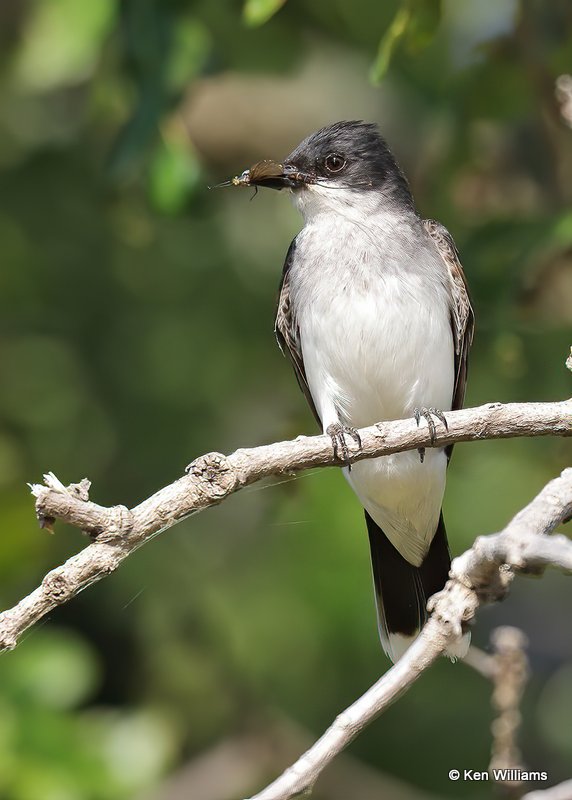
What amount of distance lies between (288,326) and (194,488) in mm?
2184

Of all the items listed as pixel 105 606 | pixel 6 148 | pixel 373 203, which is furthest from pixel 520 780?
pixel 6 148

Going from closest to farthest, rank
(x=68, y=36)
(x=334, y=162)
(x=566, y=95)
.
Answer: (x=566, y=95) < (x=334, y=162) < (x=68, y=36)

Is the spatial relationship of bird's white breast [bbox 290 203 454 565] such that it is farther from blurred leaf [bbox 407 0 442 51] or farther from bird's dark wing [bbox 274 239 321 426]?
blurred leaf [bbox 407 0 442 51]

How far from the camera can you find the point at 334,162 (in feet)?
17.0

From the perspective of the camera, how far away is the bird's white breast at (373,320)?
187 inches

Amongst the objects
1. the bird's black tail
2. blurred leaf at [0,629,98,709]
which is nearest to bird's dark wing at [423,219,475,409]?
the bird's black tail

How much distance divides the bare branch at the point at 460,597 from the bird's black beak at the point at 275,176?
2.33m

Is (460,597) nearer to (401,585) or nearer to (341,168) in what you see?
(401,585)

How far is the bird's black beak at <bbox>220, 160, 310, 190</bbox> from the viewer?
4.97m

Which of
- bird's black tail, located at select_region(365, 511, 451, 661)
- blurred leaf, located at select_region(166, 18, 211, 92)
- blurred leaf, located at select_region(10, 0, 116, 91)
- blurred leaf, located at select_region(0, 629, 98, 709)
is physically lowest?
bird's black tail, located at select_region(365, 511, 451, 661)

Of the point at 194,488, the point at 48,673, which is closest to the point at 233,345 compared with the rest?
the point at 48,673

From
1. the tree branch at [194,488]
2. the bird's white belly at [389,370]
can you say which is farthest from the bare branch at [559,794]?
the bird's white belly at [389,370]

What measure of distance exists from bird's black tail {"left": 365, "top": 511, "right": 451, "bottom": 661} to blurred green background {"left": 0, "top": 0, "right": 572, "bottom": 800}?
51 cm

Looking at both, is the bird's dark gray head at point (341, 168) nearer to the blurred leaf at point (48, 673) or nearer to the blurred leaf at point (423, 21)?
the blurred leaf at point (423, 21)
